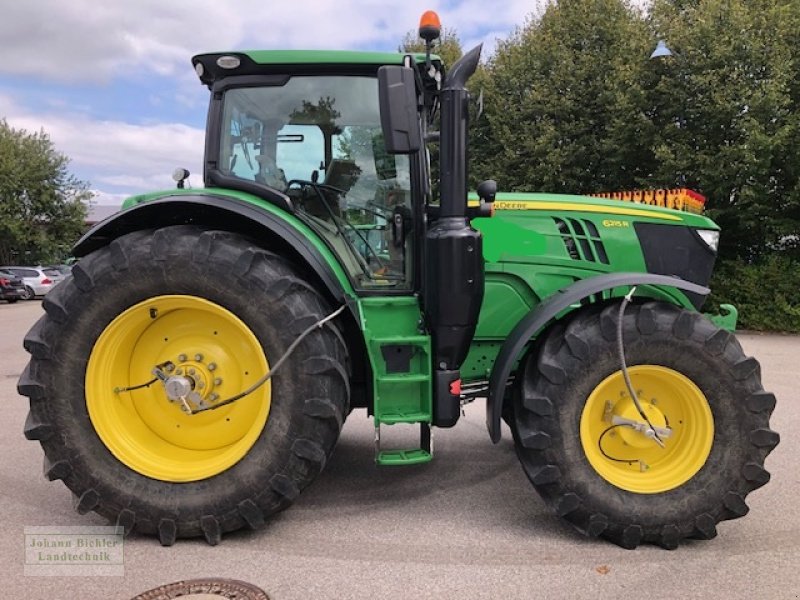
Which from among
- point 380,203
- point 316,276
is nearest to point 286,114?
point 380,203

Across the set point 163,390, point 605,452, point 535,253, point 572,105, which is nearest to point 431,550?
point 605,452

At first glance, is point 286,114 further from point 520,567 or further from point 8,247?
point 8,247

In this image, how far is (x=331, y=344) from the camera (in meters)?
2.97

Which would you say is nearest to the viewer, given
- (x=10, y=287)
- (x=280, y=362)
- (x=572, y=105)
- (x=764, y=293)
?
(x=280, y=362)

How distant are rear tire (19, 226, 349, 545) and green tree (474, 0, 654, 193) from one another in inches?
465

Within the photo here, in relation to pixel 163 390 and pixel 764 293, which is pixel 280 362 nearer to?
pixel 163 390

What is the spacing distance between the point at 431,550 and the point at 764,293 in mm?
10830

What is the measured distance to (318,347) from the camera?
2918mm

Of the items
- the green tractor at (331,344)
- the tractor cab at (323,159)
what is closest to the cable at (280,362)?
the green tractor at (331,344)

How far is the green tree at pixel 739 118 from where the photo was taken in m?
10.7

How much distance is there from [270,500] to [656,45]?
13509 mm

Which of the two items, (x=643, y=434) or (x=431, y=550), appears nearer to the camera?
(x=431, y=550)

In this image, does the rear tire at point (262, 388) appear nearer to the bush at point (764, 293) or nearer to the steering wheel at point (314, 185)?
the steering wheel at point (314, 185)

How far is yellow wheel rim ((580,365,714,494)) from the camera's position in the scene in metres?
2.98
